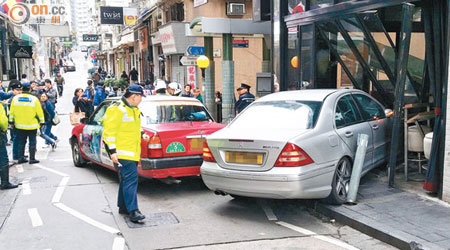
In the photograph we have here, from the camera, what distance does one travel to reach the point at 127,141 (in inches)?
222

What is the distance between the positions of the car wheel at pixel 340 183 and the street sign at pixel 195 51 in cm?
1076

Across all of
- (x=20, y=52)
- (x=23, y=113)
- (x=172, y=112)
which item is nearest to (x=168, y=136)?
(x=172, y=112)

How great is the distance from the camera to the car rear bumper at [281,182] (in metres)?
5.28

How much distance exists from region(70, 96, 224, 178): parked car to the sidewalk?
2.14m

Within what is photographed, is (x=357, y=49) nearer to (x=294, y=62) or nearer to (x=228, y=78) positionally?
(x=294, y=62)

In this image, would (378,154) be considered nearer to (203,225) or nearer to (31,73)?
(203,225)

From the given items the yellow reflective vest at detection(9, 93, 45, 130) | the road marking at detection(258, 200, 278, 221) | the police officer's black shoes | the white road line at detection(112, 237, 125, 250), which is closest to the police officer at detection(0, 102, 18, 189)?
the yellow reflective vest at detection(9, 93, 45, 130)

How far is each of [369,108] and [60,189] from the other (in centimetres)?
532

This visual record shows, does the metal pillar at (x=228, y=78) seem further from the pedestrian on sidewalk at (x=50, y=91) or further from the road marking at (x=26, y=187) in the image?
the road marking at (x=26, y=187)

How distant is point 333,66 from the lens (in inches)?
425

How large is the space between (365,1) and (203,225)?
203 inches

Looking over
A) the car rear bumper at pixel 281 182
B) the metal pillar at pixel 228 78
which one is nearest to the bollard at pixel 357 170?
the car rear bumper at pixel 281 182

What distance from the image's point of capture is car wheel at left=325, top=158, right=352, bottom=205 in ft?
19.1

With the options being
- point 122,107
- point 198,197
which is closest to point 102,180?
point 198,197
